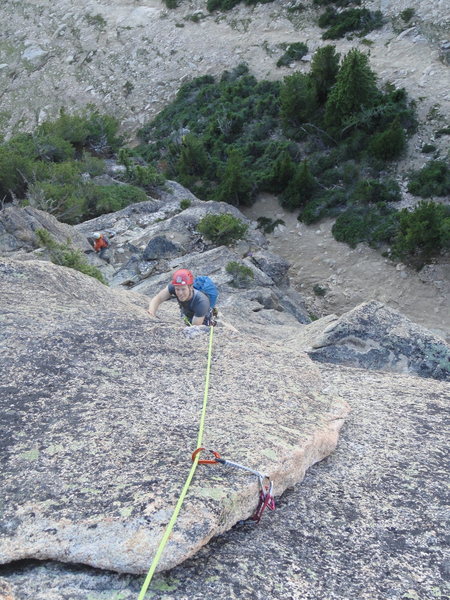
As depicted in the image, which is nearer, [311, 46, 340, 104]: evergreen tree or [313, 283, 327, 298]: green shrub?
[313, 283, 327, 298]: green shrub

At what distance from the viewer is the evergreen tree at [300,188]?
27.9 meters

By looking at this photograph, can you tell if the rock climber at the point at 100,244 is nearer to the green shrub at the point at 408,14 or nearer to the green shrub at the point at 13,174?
the green shrub at the point at 13,174

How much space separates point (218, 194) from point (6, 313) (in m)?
23.7

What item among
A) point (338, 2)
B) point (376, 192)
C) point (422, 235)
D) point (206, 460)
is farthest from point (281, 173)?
point (206, 460)

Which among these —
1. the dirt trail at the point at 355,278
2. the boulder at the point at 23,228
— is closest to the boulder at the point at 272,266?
the dirt trail at the point at 355,278

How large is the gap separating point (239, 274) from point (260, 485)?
13.3m

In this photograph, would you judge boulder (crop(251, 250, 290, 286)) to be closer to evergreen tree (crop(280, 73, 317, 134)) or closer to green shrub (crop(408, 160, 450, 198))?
green shrub (crop(408, 160, 450, 198))

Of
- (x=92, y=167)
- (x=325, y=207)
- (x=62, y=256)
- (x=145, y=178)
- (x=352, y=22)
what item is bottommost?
(x=325, y=207)

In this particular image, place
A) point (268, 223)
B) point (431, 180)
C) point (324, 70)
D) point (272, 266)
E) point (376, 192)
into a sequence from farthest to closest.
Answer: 1. point (324, 70)
2. point (268, 223)
3. point (376, 192)
4. point (431, 180)
5. point (272, 266)

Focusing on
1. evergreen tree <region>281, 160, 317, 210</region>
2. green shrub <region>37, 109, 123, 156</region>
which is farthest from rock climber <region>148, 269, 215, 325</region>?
green shrub <region>37, 109, 123, 156</region>

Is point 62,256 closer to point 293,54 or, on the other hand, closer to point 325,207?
point 325,207

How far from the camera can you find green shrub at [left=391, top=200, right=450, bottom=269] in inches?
866

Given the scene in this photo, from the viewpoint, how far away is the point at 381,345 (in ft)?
29.5

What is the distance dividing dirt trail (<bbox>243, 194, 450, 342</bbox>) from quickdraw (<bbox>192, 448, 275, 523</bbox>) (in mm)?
17141
